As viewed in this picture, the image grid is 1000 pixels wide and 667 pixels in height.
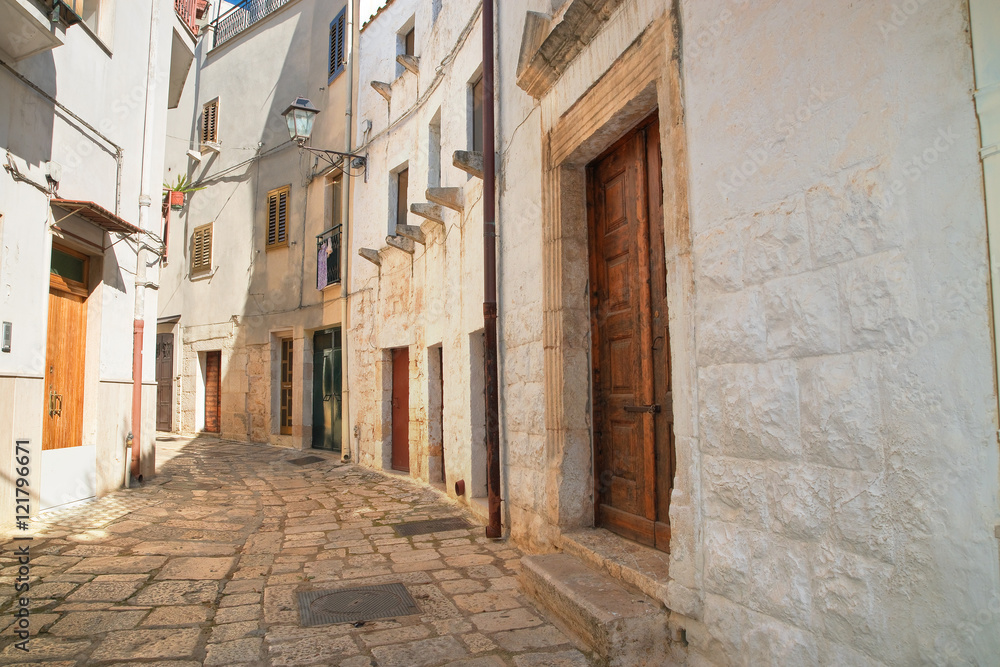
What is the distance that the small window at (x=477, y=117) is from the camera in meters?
6.94

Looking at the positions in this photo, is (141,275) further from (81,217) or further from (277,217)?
(277,217)

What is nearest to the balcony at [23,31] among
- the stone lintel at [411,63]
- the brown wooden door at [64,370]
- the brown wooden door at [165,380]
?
the brown wooden door at [64,370]

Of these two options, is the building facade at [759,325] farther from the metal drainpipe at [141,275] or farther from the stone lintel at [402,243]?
the metal drainpipe at [141,275]

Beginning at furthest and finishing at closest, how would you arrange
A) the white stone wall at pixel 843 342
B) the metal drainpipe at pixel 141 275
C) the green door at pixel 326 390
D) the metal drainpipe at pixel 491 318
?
1. the green door at pixel 326 390
2. the metal drainpipe at pixel 141 275
3. the metal drainpipe at pixel 491 318
4. the white stone wall at pixel 843 342

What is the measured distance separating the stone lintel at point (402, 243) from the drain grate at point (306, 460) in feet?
14.0

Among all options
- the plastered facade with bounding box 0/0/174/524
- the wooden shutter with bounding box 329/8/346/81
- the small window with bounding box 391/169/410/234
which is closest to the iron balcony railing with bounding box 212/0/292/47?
the wooden shutter with bounding box 329/8/346/81

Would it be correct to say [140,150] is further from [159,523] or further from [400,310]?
[159,523]

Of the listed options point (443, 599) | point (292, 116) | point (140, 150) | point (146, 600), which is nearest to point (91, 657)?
point (146, 600)

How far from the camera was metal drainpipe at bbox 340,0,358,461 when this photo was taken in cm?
1120

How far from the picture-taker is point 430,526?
586 cm

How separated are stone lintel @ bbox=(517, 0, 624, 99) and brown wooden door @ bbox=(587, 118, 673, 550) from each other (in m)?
0.66

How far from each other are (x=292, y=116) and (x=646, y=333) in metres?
7.85

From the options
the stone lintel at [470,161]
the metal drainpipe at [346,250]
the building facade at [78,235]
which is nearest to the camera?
the building facade at [78,235]
